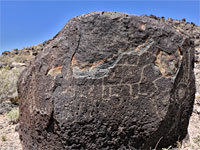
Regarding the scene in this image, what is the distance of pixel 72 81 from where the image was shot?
304cm

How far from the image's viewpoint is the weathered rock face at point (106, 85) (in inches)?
119

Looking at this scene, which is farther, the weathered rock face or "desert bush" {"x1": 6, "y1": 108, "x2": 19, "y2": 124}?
"desert bush" {"x1": 6, "y1": 108, "x2": 19, "y2": 124}

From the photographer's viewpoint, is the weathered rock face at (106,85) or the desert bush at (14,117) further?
the desert bush at (14,117)

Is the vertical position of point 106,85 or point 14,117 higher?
point 106,85

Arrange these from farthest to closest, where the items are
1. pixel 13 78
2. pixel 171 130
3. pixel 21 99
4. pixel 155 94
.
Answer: pixel 13 78, pixel 21 99, pixel 171 130, pixel 155 94

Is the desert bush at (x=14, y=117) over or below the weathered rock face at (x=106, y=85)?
below

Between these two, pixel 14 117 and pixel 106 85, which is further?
pixel 14 117

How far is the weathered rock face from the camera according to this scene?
3021mm

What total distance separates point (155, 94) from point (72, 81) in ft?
3.68

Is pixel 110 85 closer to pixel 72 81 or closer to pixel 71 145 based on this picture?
pixel 72 81

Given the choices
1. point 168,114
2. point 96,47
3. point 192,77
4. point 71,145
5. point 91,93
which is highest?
point 96,47

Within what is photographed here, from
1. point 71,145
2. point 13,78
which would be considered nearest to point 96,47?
point 71,145

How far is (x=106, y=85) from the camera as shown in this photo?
3123 millimetres

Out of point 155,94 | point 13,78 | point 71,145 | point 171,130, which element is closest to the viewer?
point 71,145
